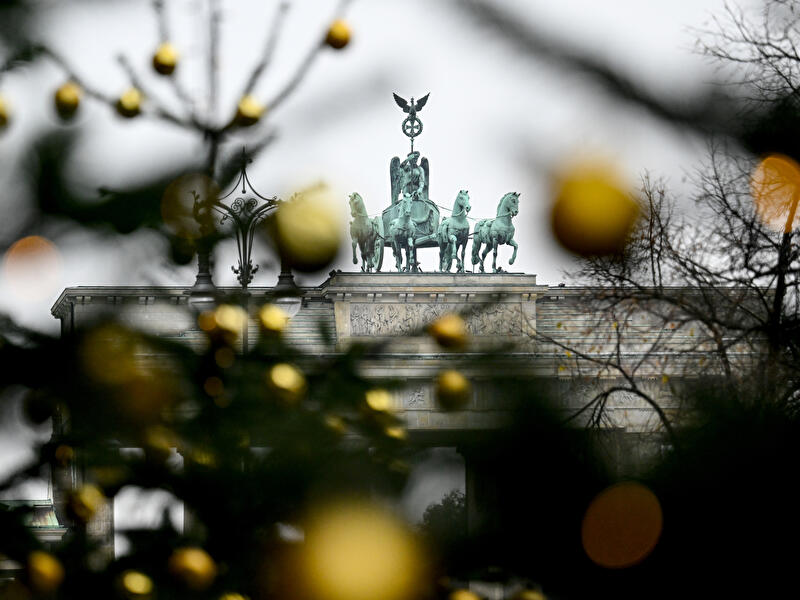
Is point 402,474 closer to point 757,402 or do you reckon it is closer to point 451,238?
point 757,402

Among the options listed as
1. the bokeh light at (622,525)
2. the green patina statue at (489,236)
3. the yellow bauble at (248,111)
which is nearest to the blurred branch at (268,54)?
the yellow bauble at (248,111)

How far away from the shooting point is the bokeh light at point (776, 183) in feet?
2.77

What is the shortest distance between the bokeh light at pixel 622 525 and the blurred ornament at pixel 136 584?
361 millimetres

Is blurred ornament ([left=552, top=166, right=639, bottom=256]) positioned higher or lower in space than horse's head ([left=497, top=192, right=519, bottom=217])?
lower

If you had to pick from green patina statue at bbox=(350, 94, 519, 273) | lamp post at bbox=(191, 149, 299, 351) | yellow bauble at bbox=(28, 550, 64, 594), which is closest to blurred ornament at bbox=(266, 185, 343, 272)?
lamp post at bbox=(191, 149, 299, 351)

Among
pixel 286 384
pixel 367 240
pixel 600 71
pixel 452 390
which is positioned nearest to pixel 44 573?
pixel 286 384

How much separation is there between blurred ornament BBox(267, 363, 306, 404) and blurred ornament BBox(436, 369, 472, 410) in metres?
0.12

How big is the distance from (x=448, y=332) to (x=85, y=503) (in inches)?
13.0

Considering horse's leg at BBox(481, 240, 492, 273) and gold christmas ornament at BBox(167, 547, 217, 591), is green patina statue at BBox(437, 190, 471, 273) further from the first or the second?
gold christmas ornament at BBox(167, 547, 217, 591)

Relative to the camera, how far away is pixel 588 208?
83 cm

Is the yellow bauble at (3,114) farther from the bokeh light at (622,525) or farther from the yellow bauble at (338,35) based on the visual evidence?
the bokeh light at (622,525)

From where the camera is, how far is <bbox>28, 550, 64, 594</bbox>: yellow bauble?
3.02 ft

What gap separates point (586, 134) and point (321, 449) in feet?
1.26

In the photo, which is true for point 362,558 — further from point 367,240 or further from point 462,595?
point 367,240
